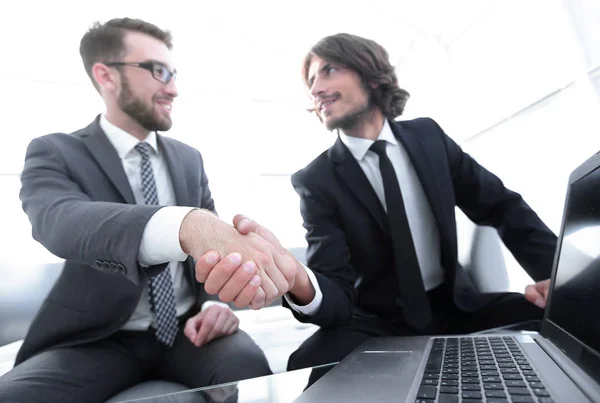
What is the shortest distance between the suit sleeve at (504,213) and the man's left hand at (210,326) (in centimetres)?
105

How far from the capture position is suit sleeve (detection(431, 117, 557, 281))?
1232 millimetres

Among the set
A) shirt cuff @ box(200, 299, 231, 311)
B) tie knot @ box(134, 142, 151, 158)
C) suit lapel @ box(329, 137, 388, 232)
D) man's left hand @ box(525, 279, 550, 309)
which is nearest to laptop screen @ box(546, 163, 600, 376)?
man's left hand @ box(525, 279, 550, 309)

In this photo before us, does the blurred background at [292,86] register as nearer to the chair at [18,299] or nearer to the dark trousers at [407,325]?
the chair at [18,299]

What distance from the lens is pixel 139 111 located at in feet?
5.06

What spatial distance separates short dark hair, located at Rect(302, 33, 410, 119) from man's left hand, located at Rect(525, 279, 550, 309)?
0.99m

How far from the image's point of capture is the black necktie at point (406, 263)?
1.22m

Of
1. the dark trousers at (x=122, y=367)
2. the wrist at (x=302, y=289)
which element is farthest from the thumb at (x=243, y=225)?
the dark trousers at (x=122, y=367)

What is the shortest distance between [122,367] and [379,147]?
115cm

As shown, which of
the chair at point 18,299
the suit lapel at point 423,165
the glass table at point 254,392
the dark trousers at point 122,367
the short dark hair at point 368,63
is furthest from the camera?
the short dark hair at point 368,63

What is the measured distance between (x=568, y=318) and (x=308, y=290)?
58 cm

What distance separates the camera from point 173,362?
110cm

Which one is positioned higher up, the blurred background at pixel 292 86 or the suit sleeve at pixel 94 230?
the blurred background at pixel 292 86

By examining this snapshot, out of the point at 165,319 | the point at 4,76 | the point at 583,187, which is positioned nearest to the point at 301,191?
the point at 165,319

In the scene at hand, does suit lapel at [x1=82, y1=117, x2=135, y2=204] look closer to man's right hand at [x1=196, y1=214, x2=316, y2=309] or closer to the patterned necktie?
the patterned necktie
